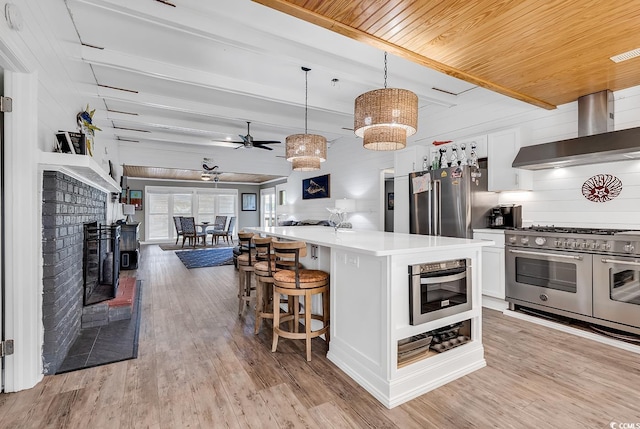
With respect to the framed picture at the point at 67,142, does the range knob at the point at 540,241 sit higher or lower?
lower

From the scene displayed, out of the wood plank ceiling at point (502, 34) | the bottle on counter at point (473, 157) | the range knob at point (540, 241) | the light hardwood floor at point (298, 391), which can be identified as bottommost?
the light hardwood floor at point (298, 391)

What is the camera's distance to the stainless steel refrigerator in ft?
12.6

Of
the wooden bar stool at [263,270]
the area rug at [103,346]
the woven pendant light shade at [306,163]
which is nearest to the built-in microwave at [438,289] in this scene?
the wooden bar stool at [263,270]

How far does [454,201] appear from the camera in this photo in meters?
3.94

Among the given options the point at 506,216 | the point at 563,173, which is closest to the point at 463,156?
the point at 506,216

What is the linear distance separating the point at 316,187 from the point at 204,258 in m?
3.38

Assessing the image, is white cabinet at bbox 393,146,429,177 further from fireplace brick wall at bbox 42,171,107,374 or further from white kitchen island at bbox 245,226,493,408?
fireplace brick wall at bbox 42,171,107,374

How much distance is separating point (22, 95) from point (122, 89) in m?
2.78

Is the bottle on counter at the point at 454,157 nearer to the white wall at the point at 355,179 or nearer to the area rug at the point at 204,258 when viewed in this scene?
the white wall at the point at 355,179

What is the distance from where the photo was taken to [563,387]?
2051 millimetres

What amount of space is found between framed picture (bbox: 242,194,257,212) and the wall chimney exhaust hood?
11084mm

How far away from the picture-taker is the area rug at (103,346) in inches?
94.0

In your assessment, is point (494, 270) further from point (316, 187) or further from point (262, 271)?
point (316, 187)

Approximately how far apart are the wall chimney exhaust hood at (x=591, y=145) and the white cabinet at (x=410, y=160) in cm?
139
